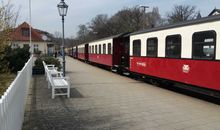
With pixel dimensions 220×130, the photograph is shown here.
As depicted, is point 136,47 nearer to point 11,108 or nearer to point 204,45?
point 204,45

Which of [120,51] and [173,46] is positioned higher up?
[173,46]

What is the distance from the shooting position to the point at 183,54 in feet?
39.2

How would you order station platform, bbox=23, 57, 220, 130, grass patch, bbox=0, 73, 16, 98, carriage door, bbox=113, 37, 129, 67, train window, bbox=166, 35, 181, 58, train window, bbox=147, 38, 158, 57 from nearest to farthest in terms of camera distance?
station platform, bbox=23, 57, 220, 130, grass patch, bbox=0, 73, 16, 98, train window, bbox=166, 35, 181, 58, train window, bbox=147, 38, 158, 57, carriage door, bbox=113, 37, 129, 67

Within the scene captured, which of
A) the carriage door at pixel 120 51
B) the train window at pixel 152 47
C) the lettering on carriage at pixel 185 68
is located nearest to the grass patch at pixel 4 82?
the lettering on carriage at pixel 185 68

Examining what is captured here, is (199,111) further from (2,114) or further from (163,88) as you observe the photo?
(2,114)

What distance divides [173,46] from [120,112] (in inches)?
187

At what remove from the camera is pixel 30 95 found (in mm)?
12484

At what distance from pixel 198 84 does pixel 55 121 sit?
5257 mm

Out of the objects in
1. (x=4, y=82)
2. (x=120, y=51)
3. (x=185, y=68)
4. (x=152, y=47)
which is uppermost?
(x=152, y=47)

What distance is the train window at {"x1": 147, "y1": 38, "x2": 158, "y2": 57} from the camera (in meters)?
14.8

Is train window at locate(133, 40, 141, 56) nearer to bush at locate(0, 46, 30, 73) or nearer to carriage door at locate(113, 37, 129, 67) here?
carriage door at locate(113, 37, 129, 67)

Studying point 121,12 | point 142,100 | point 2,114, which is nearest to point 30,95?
point 142,100

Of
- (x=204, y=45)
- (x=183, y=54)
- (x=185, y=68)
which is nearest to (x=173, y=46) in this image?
(x=183, y=54)

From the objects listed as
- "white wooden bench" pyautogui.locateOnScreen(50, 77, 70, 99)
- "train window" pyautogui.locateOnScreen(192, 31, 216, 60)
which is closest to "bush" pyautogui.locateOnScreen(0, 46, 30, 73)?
"white wooden bench" pyautogui.locateOnScreen(50, 77, 70, 99)
